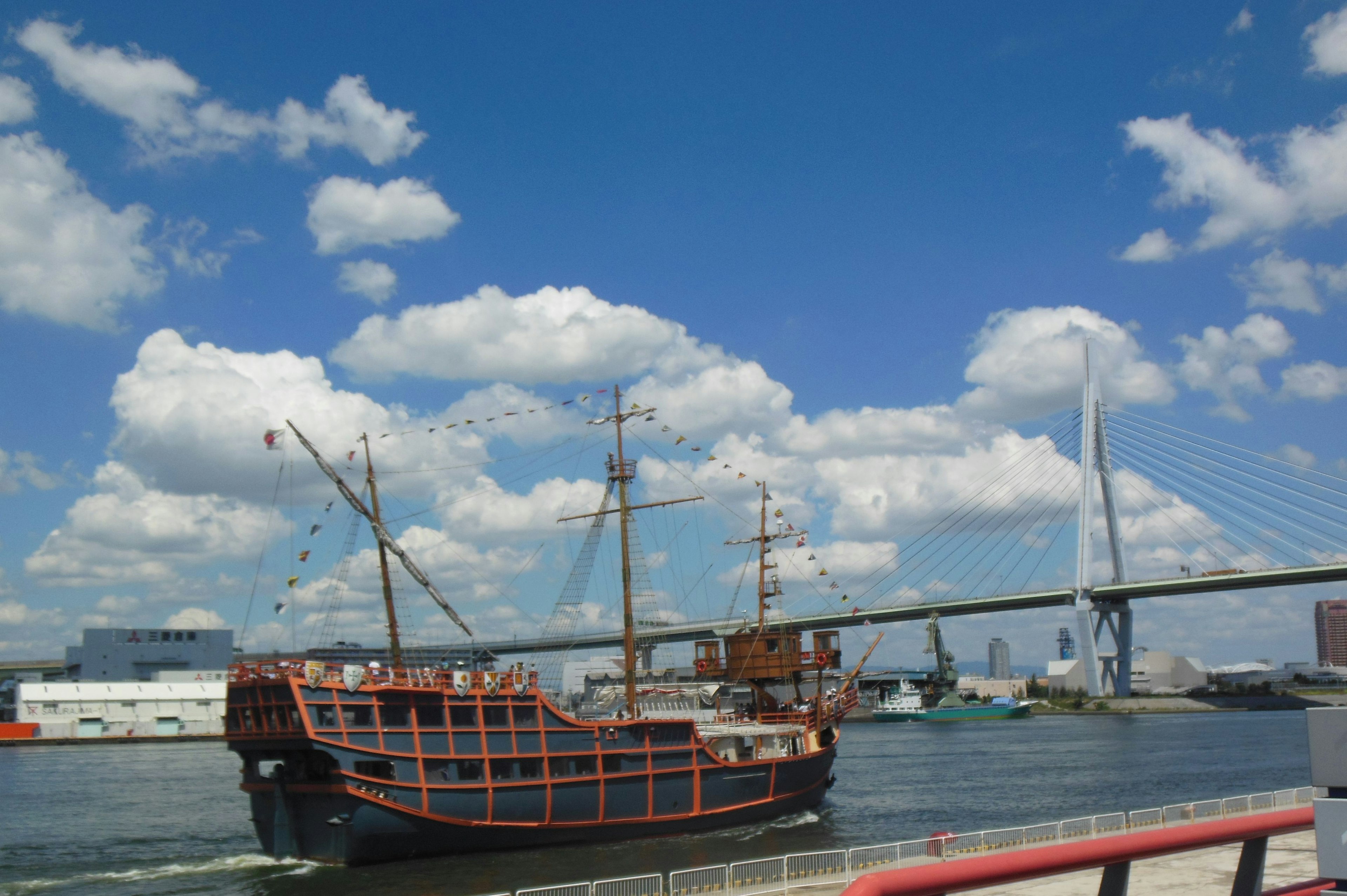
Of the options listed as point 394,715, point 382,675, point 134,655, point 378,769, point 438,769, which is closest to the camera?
point 378,769

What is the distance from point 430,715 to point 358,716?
7.14ft

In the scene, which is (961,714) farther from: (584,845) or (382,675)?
(382,675)

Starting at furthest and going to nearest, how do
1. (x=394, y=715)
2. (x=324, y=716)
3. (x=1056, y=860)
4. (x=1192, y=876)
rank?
(x=394, y=715)
(x=324, y=716)
(x=1192, y=876)
(x=1056, y=860)

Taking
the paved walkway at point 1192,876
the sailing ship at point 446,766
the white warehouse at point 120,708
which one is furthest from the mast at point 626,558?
the white warehouse at point 120,708

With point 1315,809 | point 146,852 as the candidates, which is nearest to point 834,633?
point 146,852

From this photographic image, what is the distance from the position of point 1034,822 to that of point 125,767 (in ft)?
223

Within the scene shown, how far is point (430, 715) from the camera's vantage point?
3228 cm

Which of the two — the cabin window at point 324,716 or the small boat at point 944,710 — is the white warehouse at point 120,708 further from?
the cabin window at point 324,716

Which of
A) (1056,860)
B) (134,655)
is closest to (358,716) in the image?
(1056,860)

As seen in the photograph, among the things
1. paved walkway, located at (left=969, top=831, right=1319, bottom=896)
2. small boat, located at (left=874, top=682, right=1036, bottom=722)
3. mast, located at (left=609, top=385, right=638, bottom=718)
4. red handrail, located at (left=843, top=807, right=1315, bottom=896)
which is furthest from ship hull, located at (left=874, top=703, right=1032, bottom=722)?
red handrail, located at (left=843, top=807, right=1315, bottom=896)

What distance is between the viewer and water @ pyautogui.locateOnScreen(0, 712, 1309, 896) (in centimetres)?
3136

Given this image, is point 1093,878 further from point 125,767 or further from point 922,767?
point 125,767

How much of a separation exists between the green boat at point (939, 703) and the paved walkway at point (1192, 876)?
128120mm

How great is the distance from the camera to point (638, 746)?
36.5m
